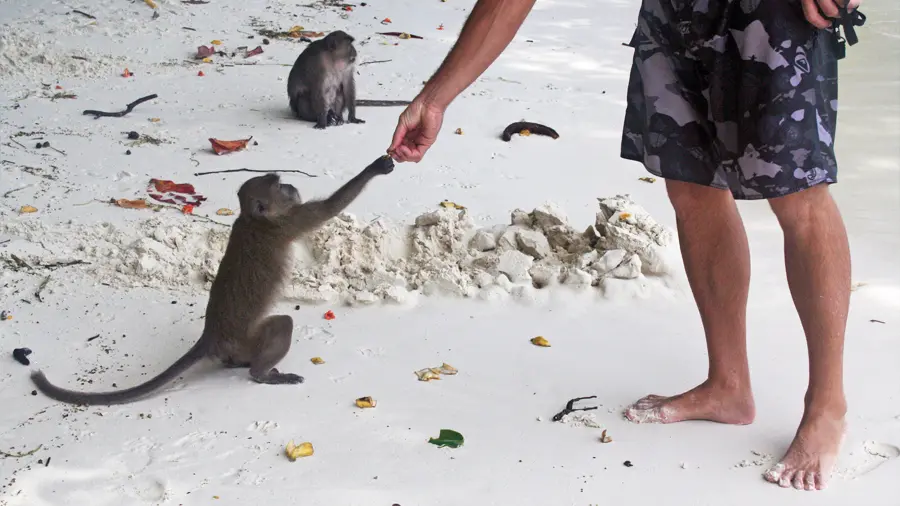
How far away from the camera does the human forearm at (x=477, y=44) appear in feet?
7.87

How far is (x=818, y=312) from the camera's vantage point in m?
2.32

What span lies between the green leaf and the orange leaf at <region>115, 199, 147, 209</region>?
7.16 ft

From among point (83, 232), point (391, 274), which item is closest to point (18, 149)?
point (83, 232)

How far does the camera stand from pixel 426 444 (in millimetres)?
2602

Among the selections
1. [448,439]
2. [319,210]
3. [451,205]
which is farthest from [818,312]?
[451,205]

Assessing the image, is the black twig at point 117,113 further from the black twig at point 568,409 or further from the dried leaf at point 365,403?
the black twig at point 568,409

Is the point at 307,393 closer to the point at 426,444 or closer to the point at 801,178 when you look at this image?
the point at 426,444

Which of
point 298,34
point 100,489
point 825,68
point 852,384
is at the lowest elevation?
point 100,489

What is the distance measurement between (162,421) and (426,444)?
2.49 ft

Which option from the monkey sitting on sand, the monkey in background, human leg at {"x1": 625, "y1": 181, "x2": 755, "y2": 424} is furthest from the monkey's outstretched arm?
the monkey in background

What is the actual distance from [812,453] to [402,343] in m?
1.35

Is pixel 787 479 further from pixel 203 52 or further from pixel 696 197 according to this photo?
pixel 203 52

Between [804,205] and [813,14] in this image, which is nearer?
[813,14]

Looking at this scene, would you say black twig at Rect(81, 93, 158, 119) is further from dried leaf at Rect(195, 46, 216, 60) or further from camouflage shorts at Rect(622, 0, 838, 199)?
camouflage shorts at Rect(622, 0, 838, 199)
